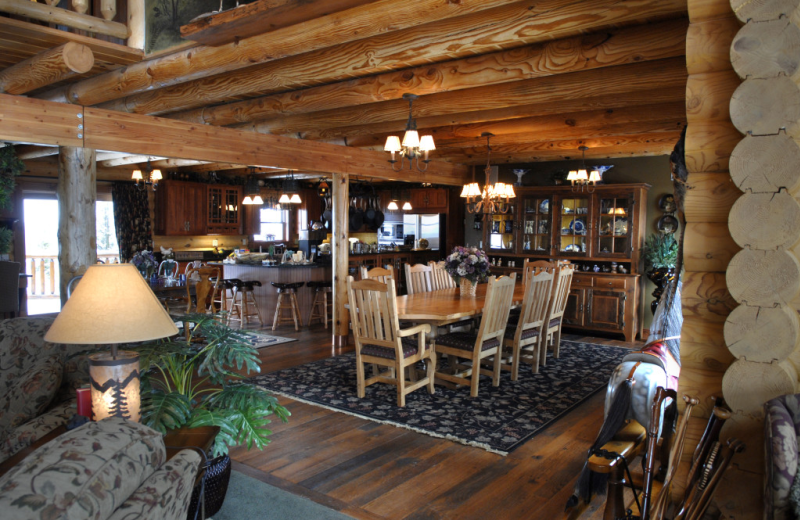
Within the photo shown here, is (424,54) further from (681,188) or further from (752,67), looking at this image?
(752,67)

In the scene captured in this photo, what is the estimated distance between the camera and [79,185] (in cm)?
470

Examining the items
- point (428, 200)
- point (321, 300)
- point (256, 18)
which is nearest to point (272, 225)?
point (428, 200)

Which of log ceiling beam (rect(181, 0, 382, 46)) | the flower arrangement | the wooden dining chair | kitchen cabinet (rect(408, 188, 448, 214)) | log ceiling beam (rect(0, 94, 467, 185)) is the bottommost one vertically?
the wooden dining chair

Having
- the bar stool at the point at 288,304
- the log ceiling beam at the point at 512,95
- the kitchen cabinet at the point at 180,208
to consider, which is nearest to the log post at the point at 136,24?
the log ceiling beam at the point at 512,95

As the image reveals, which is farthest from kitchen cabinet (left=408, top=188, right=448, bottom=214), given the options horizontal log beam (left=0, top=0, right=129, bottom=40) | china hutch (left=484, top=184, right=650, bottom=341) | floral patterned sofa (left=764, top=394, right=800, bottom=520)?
floral patterned sofa (left=764, top=394, right=800, bottom=520)

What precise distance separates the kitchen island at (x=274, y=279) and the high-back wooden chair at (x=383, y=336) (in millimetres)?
3622

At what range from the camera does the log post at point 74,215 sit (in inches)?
182

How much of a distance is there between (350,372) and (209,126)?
2857 mm

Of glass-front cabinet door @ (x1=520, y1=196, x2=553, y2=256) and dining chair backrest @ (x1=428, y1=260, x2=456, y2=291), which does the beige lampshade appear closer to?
dining chair backrest @ (x1=428, y1=260, x2=456, y2=291)

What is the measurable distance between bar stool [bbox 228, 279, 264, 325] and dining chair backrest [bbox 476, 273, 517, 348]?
429 cm

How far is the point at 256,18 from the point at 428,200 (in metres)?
7.88

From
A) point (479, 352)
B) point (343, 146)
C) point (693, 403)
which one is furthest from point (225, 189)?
point (693, 403)

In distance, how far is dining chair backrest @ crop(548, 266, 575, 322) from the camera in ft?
18.5

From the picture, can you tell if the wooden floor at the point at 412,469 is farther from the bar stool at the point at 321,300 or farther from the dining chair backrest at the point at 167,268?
the bar stool at the point at 321,300
